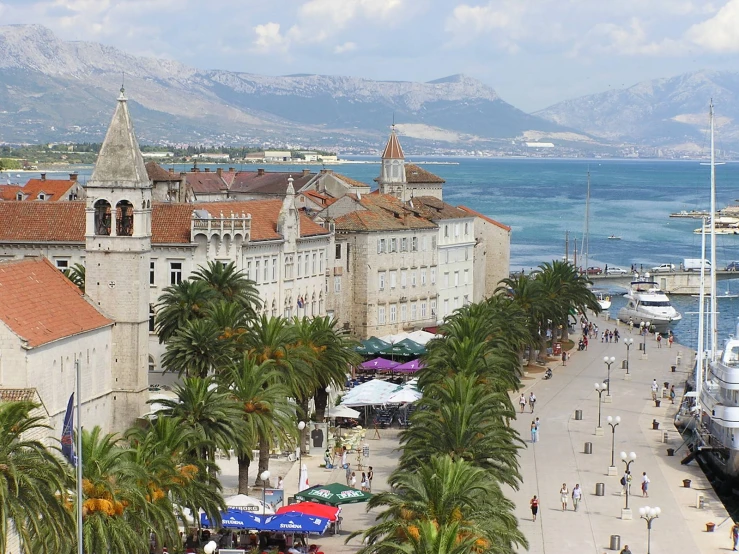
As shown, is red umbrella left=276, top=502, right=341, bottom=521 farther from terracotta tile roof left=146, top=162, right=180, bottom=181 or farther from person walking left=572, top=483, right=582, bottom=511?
terracotta tile roof left=146, top=162, right=180, bottom=181

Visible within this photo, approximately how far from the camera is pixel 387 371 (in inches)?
3253

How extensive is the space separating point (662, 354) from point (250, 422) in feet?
194

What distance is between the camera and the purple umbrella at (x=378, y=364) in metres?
81.5

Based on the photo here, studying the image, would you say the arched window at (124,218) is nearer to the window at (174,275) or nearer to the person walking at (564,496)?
the window at (174,275)

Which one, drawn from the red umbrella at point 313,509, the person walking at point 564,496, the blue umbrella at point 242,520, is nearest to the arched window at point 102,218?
the red umbrella at point 313,509

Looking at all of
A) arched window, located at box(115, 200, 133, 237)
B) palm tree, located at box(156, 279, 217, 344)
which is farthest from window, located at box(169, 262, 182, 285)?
arched window, located at box(115, 200, 133, 237)

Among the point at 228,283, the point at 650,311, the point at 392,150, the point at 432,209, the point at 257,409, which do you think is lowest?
the point at 257,409

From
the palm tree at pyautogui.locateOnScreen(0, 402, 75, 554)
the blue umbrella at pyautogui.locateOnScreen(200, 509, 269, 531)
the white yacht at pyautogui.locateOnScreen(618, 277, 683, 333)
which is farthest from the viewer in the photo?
the white yacht at pyautogui.locateOnScreen(618, 277, 683, 333)

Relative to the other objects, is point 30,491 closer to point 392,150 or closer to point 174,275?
point 174,275

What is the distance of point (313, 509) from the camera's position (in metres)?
48.5

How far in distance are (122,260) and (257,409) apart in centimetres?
1193

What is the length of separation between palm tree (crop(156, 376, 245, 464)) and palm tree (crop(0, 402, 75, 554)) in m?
12.1

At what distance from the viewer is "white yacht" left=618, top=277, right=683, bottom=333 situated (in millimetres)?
131625

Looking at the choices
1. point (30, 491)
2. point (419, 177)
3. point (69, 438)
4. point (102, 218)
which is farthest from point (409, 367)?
point (30, 491)
